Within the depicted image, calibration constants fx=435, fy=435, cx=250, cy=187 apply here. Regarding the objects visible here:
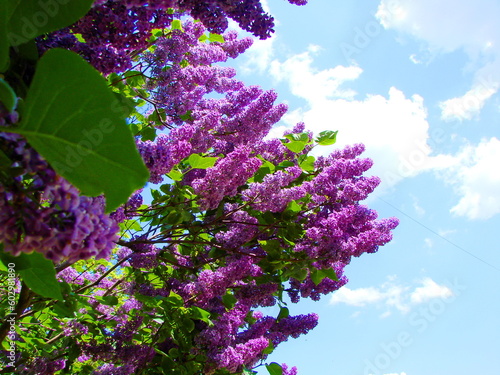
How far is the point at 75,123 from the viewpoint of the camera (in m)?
0.75

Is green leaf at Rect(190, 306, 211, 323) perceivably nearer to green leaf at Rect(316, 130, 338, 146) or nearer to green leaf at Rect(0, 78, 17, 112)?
green leaf at Rect(316, 130, 338, 146)

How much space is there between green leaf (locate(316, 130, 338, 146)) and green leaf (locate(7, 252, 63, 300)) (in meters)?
2.82

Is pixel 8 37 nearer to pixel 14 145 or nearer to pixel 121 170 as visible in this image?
pixel 14 145

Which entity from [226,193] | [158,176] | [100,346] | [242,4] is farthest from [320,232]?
[100,346]

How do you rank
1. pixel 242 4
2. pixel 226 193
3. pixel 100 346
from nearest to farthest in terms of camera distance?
pixel 242 4, pixel 226 193, pixel 100 346

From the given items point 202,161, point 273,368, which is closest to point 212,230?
point 202,161

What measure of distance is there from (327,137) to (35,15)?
10.3ft

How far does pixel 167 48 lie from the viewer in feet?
10.8

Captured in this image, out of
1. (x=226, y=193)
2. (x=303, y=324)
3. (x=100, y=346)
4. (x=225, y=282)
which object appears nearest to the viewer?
(x=226, y=193)

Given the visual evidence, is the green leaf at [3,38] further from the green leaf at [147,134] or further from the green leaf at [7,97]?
the green leaf at [147,134]

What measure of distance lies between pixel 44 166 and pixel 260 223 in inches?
106

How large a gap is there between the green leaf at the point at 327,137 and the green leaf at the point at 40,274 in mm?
2825

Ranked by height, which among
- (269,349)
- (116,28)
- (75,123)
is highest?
(116,28)

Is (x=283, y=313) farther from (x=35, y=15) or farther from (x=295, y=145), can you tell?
(x=35, y=15)
